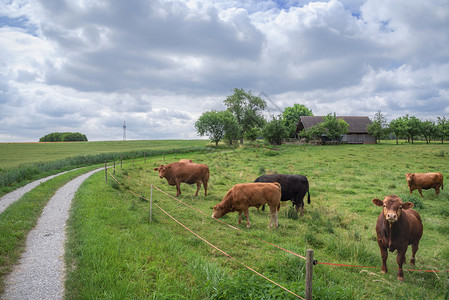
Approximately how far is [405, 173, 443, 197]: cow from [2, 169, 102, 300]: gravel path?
60.1 ft

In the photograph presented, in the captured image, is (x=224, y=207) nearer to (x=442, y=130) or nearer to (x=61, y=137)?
(x=442, y=130)

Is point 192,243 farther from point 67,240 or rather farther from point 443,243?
point 443,243

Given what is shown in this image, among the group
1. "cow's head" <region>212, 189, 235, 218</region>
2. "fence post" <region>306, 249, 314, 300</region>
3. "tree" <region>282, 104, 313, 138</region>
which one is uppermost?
"tree" <region>282, 104, 313, 138</region>

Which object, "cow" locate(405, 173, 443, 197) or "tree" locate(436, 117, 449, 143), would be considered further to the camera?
"tree" locate(436, 117, 449, 143)

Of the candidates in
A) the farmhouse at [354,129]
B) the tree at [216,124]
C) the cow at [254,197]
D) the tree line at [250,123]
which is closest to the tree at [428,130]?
the farmhouse at [354,129]

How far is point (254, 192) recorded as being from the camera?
396 inches

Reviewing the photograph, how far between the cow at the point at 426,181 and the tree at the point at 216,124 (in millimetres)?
55121

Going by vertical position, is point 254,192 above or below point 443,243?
above

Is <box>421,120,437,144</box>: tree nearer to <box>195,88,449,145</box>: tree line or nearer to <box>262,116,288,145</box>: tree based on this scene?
<box>195,88,449,145</box>: tree line

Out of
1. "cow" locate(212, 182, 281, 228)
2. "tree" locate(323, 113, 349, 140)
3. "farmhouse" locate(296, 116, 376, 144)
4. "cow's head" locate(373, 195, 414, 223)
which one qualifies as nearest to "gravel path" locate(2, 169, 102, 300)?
"cow" locate(212, 182, 281, 228)

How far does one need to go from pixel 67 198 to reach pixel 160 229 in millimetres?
8830

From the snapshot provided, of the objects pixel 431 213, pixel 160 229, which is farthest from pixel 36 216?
pixel 431 213

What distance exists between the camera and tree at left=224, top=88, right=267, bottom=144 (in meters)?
77.8

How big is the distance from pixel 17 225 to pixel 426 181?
20.7 metres
